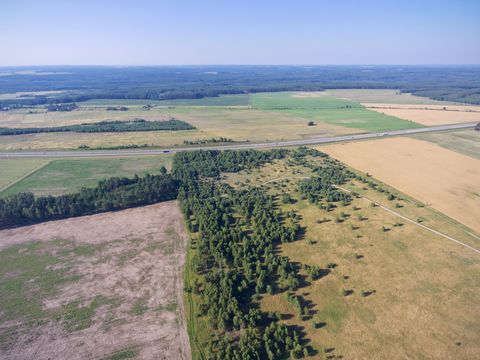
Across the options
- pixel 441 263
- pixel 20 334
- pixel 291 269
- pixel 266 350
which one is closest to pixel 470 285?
pixel 441 263

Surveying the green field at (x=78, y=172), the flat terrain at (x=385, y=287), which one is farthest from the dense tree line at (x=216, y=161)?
the flat terrain at (x=385, y=287)

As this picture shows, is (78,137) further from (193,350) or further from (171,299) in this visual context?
(193,350)

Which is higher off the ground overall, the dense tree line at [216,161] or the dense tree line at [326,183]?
the dense tree line at [216,161]

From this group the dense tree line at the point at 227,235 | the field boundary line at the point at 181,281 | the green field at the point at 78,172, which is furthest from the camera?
the green field at the point at 78,172

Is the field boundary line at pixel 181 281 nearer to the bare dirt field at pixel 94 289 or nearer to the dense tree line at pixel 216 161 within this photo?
the bare dirt field at pixel 94 289

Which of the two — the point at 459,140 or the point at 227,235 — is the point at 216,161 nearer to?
the point at 227,235

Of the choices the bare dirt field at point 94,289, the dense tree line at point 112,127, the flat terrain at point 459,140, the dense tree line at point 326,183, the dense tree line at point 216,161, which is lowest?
the bare dirt field at point 94,289

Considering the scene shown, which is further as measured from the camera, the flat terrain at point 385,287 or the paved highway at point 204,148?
the paved highway at point 204,148
